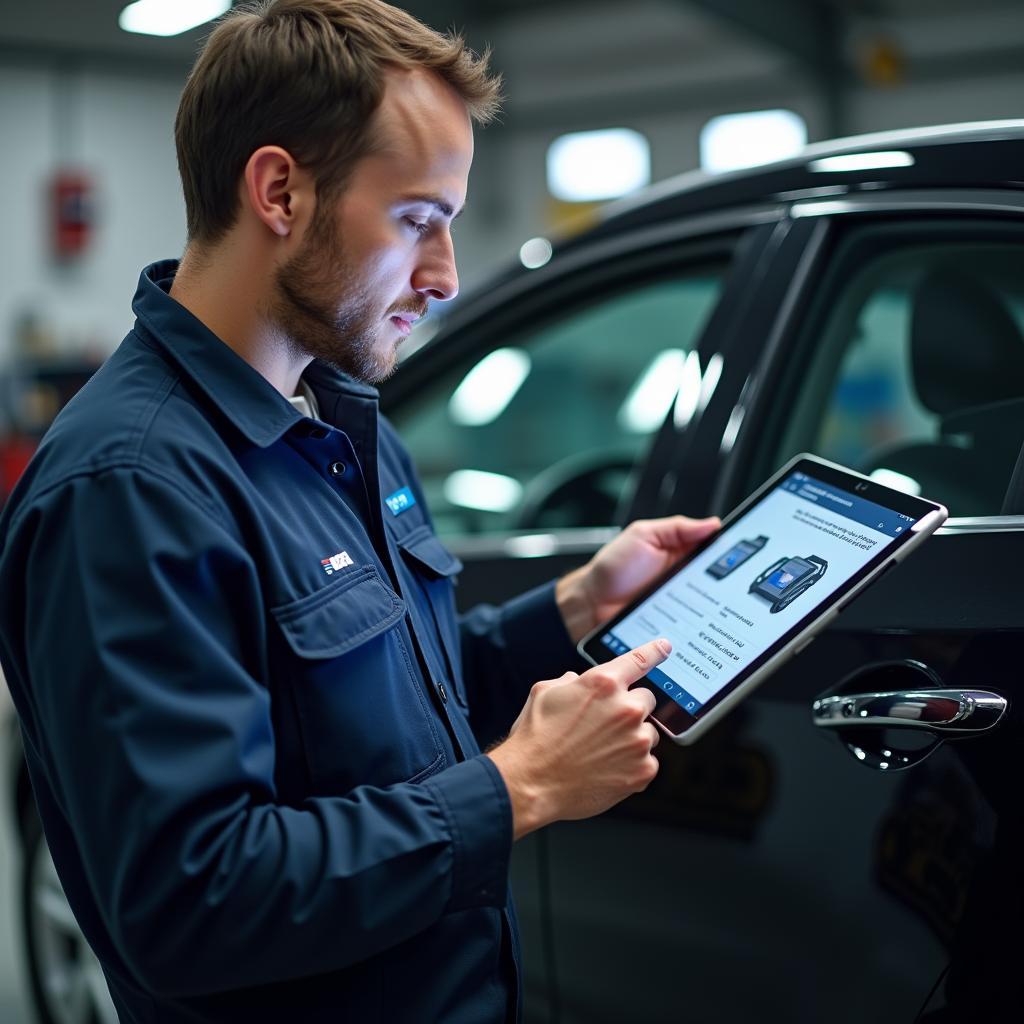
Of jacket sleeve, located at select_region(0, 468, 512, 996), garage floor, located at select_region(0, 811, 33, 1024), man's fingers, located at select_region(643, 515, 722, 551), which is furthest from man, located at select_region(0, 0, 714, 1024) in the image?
garage floor, located at select_region(0, 811, 33, 1024)

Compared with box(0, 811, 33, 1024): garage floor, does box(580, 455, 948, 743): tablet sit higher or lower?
higher

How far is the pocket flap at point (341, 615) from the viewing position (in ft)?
3.17

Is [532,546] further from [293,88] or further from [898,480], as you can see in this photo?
[293,88]

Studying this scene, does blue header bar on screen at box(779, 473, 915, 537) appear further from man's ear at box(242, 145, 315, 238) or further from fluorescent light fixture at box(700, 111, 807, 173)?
fluorescent light fixture at box(700, 111, 807, 173)

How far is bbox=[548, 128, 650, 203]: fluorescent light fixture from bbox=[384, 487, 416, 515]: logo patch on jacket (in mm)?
8765

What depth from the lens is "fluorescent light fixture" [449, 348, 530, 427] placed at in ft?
6.90

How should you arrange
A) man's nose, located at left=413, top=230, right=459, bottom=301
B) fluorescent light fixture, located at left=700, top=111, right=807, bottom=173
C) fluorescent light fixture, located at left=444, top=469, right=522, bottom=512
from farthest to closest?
fluorescent light fixture, located at left=700, top=111, right=807, bottom=173 → fluorescent light fixture, located at left=444, top=469, right=522, bottom=512 → man's nose, located at left=413, top=230, right=459, bottom=301

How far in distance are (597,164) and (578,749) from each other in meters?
9.56

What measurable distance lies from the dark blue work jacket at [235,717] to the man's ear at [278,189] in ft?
0.37

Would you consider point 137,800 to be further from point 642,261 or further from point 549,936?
point 642,261

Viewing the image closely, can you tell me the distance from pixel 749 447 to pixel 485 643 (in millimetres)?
428

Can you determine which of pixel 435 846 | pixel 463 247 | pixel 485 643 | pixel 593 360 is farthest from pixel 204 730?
pixel 463 247

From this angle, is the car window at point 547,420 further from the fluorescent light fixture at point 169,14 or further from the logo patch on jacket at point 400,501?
the fluorescent light fixture at point 169,14

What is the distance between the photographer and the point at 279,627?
96 cm
